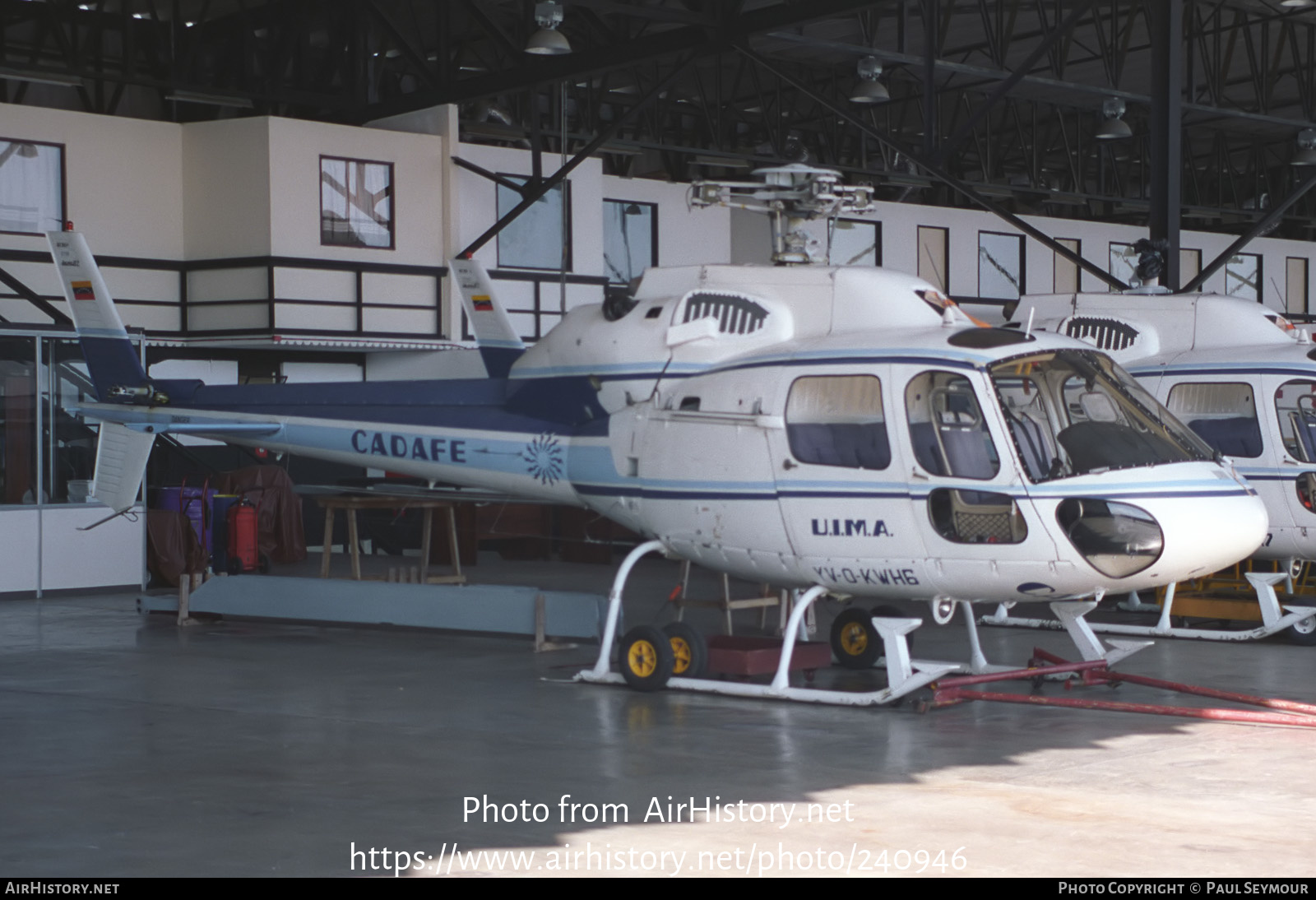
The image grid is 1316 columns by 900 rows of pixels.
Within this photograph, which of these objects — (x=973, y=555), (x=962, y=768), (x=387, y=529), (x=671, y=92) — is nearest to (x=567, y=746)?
(x=962, y=768)

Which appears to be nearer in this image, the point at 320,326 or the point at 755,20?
the point at 755,20

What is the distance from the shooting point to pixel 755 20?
16.3 meters

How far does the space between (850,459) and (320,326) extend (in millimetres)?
13463

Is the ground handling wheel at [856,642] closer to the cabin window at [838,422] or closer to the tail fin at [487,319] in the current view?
the cabin window at [838,422]

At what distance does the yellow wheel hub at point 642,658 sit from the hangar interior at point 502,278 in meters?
0.18

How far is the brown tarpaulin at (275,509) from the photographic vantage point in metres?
Result: 18.5

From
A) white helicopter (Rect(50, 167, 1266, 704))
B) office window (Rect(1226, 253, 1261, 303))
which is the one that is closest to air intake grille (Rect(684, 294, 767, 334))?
white helicopter (Rect(50, 167, 1266, 704))

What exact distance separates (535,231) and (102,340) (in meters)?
11.9

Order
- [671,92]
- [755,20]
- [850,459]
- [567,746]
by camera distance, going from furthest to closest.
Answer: [671,92] → [755,20] → [850,459] → [567,746]

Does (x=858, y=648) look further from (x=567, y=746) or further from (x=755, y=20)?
(x=755, y=20)

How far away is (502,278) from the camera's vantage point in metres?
23.4

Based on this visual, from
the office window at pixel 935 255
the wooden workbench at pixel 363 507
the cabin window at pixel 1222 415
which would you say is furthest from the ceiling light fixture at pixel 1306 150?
the wooden workbench at pixel 363 507

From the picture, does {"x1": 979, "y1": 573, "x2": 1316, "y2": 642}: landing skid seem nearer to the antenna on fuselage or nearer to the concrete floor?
the concrete floor

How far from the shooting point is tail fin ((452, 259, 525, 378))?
12.4 m
